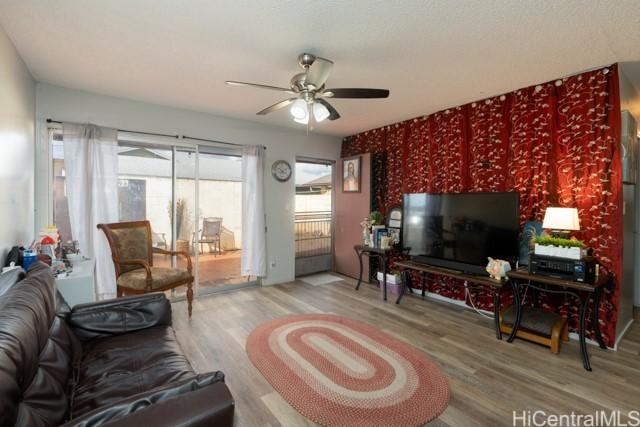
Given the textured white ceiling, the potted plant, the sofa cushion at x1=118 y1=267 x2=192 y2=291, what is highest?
the textured white ceiling

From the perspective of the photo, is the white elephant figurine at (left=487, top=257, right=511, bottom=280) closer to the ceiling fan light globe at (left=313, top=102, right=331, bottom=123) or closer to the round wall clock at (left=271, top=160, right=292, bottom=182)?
the ceiling fan light globe at (left=313, top=102, right=331, bottom=123)

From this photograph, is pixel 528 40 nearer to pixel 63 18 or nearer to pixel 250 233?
pixel 63 18

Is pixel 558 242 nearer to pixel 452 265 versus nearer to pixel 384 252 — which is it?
pixel 452 265

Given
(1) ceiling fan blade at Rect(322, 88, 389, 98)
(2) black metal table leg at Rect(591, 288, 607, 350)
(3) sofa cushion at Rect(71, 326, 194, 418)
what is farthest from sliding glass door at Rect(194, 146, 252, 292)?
(2) black metal table leg at Rect(591, 288, 607, 350)

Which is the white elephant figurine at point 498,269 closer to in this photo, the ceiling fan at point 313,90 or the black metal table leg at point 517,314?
the black metal table leg at point 517,314

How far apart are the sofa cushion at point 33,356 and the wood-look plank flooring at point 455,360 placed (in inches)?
38.1

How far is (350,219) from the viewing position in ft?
16.7

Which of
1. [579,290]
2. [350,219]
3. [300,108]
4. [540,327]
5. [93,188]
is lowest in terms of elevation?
[540,327]

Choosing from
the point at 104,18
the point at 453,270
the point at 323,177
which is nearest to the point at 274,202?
the point at 323,177

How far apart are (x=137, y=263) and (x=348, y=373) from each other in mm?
2334

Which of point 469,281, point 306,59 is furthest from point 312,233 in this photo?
point 306,59

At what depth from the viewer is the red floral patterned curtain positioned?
259 centimetres

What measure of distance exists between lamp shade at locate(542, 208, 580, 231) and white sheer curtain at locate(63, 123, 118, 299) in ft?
14.6

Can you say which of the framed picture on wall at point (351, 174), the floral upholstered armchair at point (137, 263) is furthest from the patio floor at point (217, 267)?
the framed picture on wall at point (351, 174)
